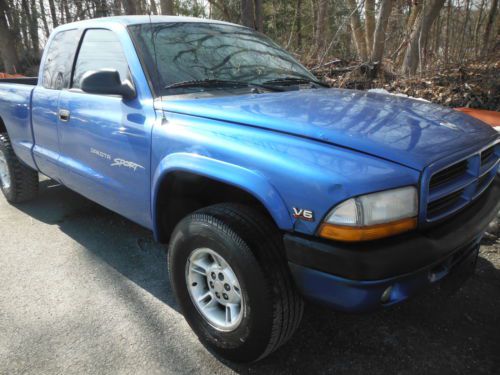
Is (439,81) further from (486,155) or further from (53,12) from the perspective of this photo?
(53,12)

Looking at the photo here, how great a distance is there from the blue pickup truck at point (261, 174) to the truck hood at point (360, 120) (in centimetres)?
1

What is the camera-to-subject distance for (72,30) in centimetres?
356

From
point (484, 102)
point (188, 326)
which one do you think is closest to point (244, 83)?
point (188, 326)

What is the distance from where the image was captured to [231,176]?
1959 mm

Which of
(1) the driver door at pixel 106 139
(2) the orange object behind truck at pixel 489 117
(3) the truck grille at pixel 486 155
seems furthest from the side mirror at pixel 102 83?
(2) the orange object behind truck at pixel 489 117

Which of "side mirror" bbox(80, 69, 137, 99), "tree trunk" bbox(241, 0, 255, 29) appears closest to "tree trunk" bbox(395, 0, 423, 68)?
"tree trunk" bbox(241, 0, 255, 29)

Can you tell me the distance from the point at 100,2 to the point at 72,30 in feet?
55.0

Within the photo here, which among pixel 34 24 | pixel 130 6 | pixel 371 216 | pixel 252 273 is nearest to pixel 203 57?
pixel 252 273

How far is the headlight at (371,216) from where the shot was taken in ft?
5.50

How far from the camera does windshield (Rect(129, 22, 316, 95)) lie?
2674 mm

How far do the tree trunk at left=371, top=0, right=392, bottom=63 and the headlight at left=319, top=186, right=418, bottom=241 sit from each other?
658cm

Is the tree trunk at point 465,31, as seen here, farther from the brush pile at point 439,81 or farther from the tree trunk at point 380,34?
the brush pile at point 439,81

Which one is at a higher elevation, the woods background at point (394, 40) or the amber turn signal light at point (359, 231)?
the woods background at point (394, 40)

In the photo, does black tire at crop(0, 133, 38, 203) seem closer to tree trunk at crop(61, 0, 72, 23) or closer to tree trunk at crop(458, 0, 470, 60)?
tree trunk at crop(458, 0, 470, 60)
